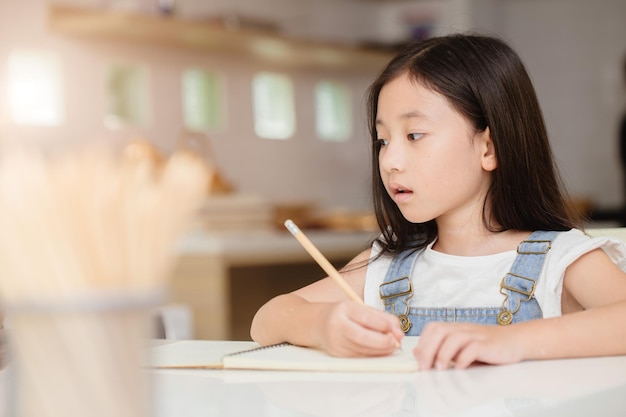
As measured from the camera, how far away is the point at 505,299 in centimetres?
119

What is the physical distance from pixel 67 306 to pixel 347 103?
15.8ft

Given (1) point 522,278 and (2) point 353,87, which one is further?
(2) point 353,87

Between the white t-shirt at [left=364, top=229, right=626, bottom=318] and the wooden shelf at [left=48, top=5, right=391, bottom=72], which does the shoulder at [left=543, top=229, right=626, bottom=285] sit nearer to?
the white t-shirt at [left=364, top=229, right=626, bottom=318]

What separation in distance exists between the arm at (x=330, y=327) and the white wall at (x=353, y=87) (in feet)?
8.28

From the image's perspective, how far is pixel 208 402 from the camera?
635 millimetres

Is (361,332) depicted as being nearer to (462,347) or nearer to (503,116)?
(462,347)

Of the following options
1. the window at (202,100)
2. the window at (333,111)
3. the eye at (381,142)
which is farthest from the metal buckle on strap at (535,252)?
the window at (333,111)

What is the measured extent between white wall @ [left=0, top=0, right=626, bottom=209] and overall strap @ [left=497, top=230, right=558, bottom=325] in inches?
101

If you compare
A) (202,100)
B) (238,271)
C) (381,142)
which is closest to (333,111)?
(202,100)

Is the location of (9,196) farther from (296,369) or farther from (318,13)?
(318,13)

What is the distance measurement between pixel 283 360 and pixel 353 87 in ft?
14.4

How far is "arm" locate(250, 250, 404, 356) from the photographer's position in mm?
818

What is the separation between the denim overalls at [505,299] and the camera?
3.85ft

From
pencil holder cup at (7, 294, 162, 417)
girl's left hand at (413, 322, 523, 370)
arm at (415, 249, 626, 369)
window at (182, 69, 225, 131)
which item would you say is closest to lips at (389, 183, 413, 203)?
arm at (415, 249, 626, 369)
